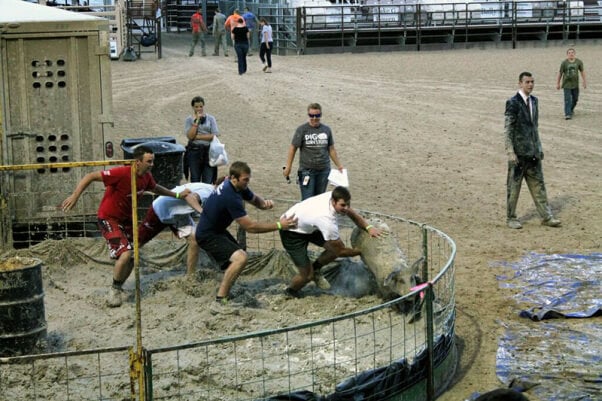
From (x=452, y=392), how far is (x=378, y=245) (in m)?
2.15

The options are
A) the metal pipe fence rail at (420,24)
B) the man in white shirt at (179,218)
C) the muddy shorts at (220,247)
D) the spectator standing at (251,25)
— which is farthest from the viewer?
the metal pipe fence rail at (420,24)

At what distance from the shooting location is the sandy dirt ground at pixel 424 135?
1159 cm

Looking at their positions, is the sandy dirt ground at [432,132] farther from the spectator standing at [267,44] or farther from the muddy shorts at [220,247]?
the muddy shorts at [220,247]

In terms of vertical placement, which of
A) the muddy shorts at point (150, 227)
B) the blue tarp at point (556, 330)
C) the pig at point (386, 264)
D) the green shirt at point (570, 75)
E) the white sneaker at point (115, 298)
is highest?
the green shirt at point (570, 75)

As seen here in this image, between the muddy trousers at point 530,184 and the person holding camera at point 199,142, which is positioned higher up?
the person holding camera at point 199,142

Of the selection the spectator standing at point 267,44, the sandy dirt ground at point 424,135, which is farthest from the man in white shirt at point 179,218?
the spectator standing at point 267,44

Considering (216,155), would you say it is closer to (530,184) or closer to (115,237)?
(115,237)

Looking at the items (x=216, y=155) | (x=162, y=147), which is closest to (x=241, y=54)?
(x=216, y=155)

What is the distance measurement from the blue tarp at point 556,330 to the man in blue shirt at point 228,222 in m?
2.30

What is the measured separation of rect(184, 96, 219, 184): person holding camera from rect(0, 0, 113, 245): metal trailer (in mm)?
1213

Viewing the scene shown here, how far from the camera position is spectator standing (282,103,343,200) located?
41.9 feet

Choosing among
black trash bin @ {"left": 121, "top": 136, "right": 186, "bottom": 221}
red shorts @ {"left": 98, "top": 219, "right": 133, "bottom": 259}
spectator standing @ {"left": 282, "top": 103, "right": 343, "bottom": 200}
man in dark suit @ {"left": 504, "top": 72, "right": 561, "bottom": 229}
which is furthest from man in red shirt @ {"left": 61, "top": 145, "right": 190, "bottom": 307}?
man in dark suit @ {"left": 504, "top": 72, "right": 561, "bottom": 229}

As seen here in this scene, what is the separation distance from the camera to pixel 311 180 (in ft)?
42.1

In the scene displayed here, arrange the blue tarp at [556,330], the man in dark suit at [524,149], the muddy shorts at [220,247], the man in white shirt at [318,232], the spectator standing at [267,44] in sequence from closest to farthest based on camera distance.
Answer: the blue tarp at [556,330], the man in white shirt at [318,232], the muddy shorts at [220,247], the man in dark suit at [524,149], the spectator standing at [267,44]
